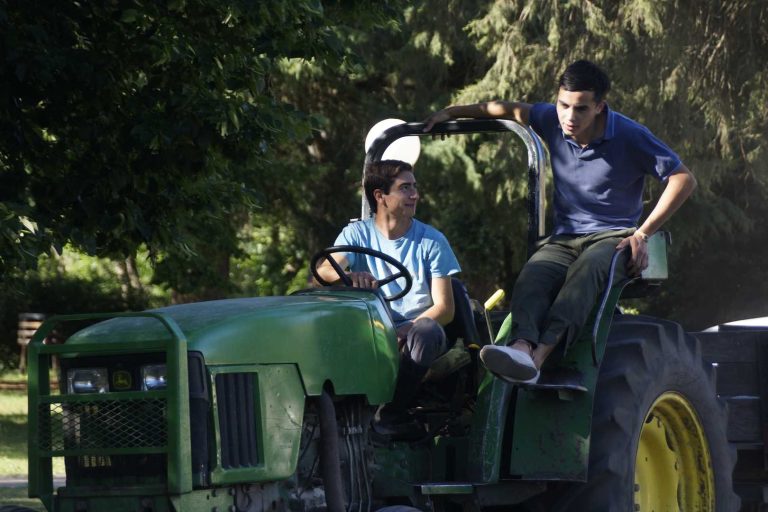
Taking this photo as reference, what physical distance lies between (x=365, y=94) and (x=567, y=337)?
65.6 feet

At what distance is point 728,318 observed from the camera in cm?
3091

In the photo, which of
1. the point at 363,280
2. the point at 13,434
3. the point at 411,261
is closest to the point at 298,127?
the point at 411,261

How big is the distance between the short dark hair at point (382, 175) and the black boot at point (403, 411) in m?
0.97

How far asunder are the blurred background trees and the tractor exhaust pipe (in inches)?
164

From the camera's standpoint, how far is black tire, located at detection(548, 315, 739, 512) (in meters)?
6.34

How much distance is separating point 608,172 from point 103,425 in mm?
2611

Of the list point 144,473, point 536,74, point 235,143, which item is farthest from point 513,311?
point 536,74

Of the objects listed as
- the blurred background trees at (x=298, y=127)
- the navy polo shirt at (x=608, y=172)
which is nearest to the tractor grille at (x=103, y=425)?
the navy polo shirt at (x=608, y=172)

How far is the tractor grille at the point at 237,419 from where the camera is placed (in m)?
5.49

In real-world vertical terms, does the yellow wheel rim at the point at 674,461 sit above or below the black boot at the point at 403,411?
below

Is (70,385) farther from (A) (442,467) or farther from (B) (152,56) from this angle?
(B) (152,56)

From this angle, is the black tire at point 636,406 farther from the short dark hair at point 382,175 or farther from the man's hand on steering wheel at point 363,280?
the short dark hair at point 382,175

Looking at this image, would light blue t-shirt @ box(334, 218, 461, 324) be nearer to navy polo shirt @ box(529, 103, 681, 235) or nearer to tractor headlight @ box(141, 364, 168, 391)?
navy polo shirt @ box(529, 103, 681, 235)

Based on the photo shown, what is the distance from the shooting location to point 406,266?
6887 millimetres
